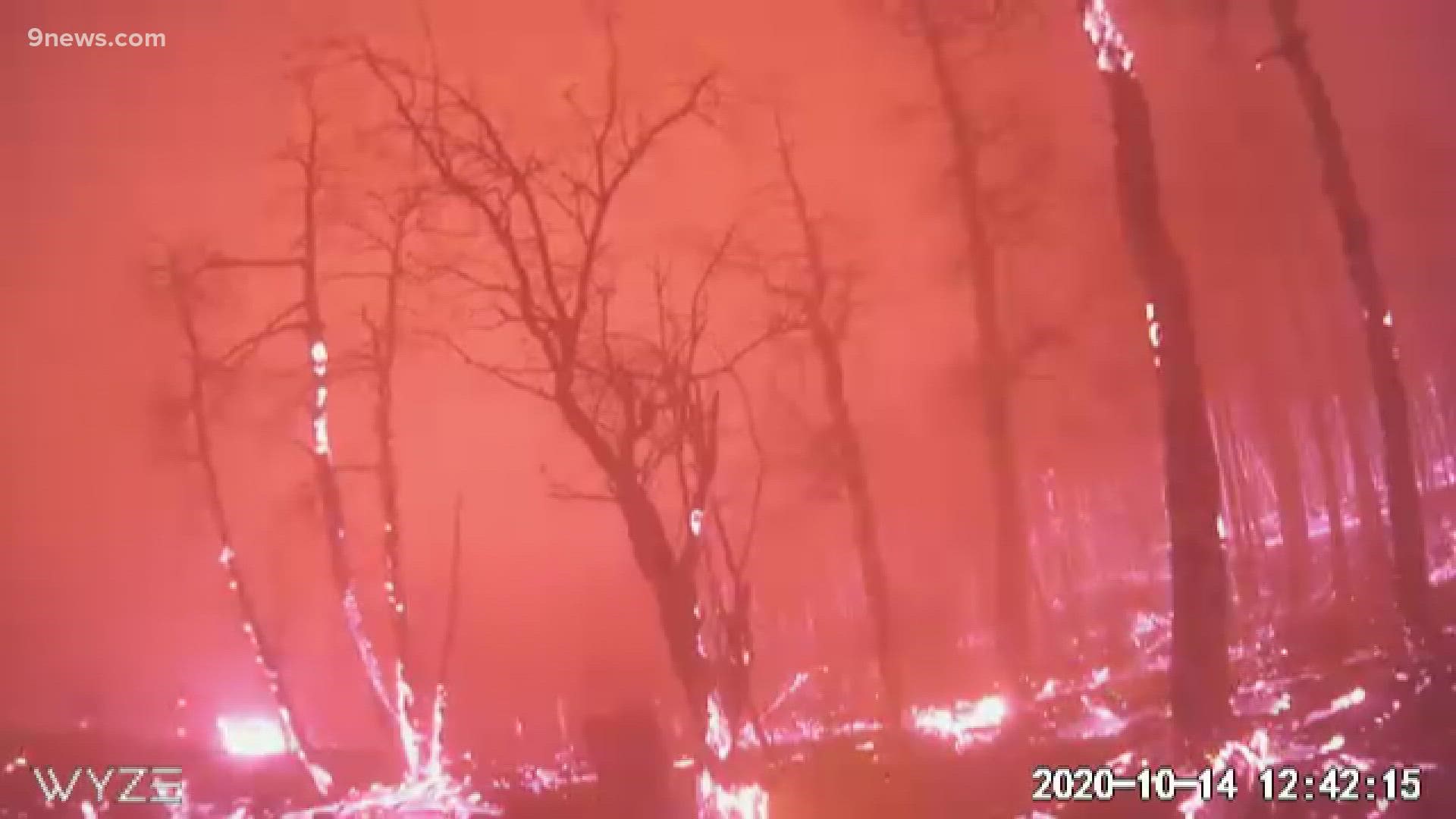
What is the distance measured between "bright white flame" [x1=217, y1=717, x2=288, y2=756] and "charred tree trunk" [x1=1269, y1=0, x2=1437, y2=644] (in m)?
15.4

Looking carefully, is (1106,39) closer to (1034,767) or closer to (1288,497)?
(1034,767)

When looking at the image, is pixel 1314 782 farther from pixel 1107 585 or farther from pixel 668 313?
pixel 1107 585

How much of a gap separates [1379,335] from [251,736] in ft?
62.1

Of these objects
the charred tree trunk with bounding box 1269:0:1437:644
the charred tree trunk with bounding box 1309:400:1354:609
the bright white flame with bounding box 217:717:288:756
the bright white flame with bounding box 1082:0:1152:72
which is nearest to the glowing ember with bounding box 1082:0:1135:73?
the bright white flame with bounding box 1082:0:1152:72

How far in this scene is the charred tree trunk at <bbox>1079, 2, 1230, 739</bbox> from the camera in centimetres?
891

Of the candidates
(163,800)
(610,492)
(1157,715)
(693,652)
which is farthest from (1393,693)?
(163,800)

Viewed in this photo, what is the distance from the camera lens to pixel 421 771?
53.5 feet

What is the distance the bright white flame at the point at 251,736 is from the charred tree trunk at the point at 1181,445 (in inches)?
555

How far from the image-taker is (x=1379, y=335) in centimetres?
1233

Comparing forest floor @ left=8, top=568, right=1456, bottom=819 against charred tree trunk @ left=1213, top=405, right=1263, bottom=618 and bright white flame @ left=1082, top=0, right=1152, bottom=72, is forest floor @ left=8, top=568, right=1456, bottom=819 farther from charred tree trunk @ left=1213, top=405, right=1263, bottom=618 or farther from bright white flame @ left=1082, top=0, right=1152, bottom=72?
charred tree trunk @ left=1213, top=405, right=1263, bottom=618

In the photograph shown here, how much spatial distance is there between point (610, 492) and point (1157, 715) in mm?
6838

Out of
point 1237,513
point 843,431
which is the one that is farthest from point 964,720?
point 1237,513

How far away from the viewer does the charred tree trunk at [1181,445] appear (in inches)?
351

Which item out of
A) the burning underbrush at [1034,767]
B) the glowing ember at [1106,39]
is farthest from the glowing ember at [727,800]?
the glowing ember at [1106,39]
